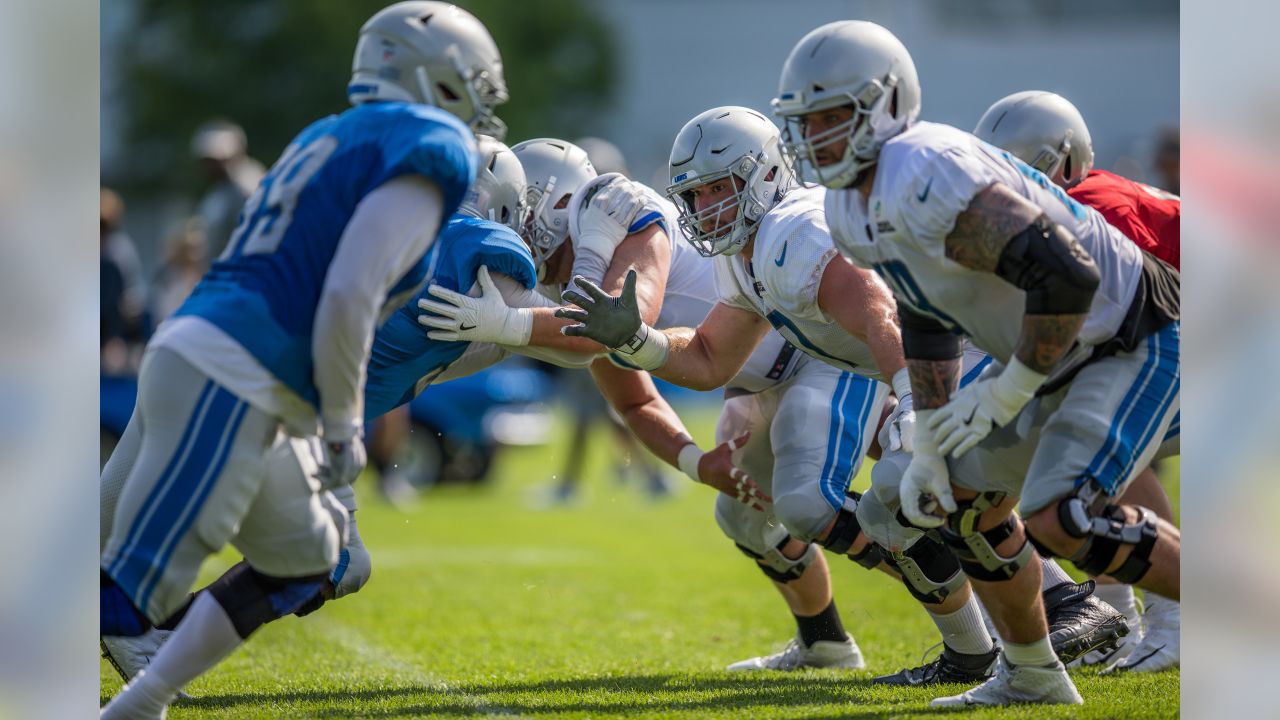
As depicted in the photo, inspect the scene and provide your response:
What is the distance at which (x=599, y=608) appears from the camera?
21.4ft

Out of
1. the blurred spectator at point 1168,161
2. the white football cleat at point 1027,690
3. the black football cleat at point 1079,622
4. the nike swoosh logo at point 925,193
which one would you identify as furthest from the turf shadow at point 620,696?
the blurred spectator at point 1168,161

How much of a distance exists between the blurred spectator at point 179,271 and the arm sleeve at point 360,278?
23.7 feet

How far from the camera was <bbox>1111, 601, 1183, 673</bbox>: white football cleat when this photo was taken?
15.2ft

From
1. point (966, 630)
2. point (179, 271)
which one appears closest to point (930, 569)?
point (966, 630)

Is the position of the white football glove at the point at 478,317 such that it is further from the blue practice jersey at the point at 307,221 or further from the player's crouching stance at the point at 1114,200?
the player's crouching stance at the point at 1114,200

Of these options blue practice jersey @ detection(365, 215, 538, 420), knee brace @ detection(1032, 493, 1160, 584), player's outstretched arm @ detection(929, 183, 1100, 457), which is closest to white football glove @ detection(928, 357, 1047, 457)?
player's outstretched arm @ detection(929, 183, 1100, 457)

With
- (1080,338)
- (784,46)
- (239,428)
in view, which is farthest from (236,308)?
(784,46)

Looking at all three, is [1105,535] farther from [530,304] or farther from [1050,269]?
[530,304]

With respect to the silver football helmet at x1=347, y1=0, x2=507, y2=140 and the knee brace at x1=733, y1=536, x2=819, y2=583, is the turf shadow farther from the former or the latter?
the silver football helmet at x1=347, y1=0, x2=507, y2=140

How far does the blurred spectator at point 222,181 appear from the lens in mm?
7758

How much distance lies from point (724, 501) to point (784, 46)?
27.0m

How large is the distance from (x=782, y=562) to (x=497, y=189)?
1.59 metres
